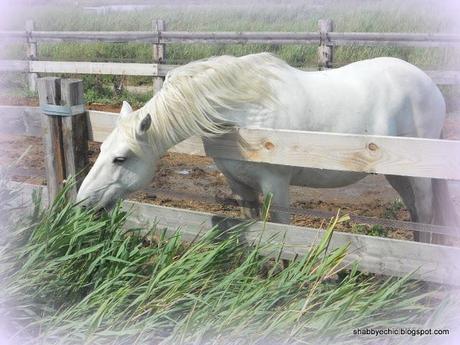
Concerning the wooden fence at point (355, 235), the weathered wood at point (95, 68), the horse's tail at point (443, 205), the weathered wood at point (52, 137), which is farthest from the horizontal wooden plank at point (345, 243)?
the weathered wood at point (95, 68)

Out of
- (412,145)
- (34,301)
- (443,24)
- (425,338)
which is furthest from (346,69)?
(443,24)

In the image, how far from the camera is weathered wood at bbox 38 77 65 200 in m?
3.74

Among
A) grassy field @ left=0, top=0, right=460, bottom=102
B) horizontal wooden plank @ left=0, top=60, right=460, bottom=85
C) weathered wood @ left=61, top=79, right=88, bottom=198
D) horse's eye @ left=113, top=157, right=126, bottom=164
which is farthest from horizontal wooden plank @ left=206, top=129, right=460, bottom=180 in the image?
grassy field @ left=0, top=0, right=460, bottom=102

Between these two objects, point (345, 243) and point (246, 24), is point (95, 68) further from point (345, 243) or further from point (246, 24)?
point (345, 243)

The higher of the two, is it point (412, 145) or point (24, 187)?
point (412, 145)

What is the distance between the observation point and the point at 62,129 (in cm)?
377

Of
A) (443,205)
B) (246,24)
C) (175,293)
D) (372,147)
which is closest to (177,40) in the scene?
(246,24)

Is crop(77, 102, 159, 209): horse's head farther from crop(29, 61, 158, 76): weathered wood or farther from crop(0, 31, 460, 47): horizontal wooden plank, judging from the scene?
crop(29, 61, 158, 76): weathered wood

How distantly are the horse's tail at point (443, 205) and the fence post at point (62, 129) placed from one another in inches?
105

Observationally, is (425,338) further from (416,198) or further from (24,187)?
(24,187)

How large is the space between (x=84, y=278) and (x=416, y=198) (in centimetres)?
262

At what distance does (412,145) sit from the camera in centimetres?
286

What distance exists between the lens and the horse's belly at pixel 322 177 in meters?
3.92

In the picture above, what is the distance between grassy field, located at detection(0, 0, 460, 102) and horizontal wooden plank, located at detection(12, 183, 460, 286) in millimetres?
7109
